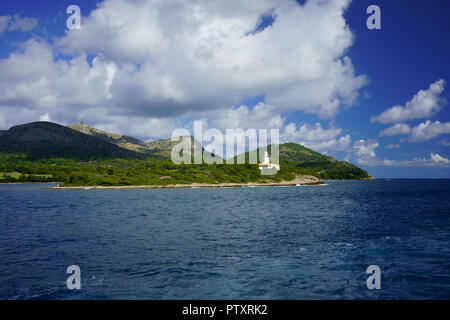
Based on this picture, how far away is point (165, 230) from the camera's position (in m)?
35.8

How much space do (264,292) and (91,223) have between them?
3303 cm

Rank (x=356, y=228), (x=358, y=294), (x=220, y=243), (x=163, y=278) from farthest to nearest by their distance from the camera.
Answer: (x=356, y=228) → (x=220, y=243) → (x=163, y=278) → (x=358, y=294)

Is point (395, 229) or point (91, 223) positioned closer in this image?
point (395, 229)

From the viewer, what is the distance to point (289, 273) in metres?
19.6

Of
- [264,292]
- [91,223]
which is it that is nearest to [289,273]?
[264,292]

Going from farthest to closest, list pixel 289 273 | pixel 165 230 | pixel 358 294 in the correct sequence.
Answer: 1. pixel 165 230
2. pixel 289 273
3. pixel 358 294

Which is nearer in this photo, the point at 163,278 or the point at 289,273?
the point at 163,278

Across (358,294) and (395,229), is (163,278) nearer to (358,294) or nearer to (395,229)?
(358,294)
